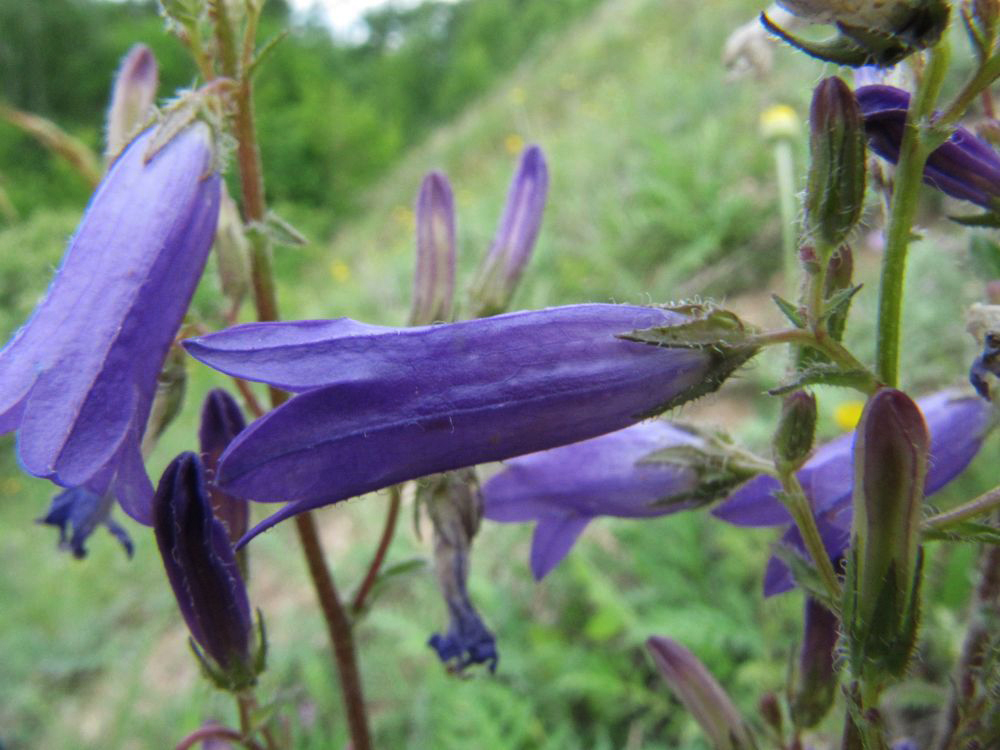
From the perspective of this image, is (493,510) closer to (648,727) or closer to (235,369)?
(235,369)

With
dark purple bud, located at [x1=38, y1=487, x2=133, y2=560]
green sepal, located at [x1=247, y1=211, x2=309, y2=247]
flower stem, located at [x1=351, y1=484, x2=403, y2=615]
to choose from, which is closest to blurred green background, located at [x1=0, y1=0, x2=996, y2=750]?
flower stem, located at [x1=351, y1=484, x2=403, y2=615]

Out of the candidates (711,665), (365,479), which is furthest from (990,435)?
(711,665)

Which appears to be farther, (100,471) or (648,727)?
(648,727)

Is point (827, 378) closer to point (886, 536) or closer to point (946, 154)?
point (886, 536)

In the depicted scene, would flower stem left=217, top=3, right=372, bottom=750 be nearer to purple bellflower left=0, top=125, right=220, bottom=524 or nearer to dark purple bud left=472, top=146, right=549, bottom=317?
purple bellflower left=0, top=125, right=220, bottom=524

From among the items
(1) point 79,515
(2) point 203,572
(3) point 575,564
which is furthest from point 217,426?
(3) point 575,564

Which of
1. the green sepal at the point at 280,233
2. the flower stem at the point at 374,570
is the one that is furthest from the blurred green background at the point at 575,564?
the green sepal at the point at 280,233

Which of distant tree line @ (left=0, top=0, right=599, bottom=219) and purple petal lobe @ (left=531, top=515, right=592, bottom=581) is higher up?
distant tree line @ (left=0, top=0, right=599, bottom=219)
